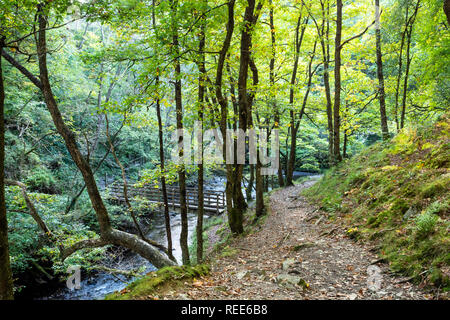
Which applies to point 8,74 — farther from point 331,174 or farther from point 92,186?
point 331,174

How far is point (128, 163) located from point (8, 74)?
1463 centimetres

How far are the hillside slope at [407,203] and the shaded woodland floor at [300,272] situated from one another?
266 mm

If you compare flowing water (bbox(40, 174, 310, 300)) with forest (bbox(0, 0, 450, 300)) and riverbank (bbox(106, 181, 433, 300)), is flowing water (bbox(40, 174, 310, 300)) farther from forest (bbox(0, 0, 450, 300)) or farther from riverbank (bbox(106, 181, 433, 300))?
riverbank (bbox(106, 181, 433, 300))

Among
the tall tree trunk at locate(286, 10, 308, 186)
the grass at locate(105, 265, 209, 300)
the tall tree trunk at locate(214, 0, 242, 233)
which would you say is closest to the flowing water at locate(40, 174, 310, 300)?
the tall tree trunk at locate(214, 0, 242, 233)

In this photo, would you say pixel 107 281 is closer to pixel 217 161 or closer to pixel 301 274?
pixel 217 161

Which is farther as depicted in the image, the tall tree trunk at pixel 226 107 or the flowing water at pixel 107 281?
the flowing water at pixel 107 281

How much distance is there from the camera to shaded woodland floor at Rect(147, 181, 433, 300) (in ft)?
10.5

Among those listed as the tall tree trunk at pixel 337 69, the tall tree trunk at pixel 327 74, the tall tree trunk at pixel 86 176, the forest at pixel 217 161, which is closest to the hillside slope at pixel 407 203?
the forest at pixel 217 161

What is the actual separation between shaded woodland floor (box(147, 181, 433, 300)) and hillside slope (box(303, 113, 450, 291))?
0.87 feet

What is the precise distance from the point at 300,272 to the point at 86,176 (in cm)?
428

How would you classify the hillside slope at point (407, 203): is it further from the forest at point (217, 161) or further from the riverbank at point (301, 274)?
the riverbank at point (301, 274)

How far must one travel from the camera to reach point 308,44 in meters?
14.4

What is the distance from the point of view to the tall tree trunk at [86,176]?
468 centimetres
